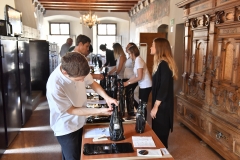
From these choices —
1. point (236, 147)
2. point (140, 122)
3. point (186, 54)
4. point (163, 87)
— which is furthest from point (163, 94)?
point (186, 54)

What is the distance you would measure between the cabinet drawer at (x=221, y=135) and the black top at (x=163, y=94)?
827mm

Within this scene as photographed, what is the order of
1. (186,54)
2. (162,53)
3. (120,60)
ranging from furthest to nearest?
(120,60) → (186,54) → (162,53)

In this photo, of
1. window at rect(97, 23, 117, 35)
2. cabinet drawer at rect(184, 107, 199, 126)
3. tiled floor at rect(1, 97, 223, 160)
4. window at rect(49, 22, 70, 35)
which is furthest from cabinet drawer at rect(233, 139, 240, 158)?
window at rect(49, 22, 70, 35)

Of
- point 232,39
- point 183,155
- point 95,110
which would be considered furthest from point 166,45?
point 183,155

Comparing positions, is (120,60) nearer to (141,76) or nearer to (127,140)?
(141,76)

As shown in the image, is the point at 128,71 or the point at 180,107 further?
the point at 128,71

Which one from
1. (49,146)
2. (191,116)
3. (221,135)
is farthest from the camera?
(191,116)

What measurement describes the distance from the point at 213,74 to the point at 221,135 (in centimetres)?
87

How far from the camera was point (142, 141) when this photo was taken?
1.85 m

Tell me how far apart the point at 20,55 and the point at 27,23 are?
366 centimetres

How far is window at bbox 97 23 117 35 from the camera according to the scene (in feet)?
50.2

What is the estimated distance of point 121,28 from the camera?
49.8ft

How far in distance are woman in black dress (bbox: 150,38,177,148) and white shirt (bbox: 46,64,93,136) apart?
1.00 meters

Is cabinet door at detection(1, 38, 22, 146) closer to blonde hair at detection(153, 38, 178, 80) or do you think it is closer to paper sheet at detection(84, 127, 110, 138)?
paper sheet at detection(84, 127, 110, 138)
